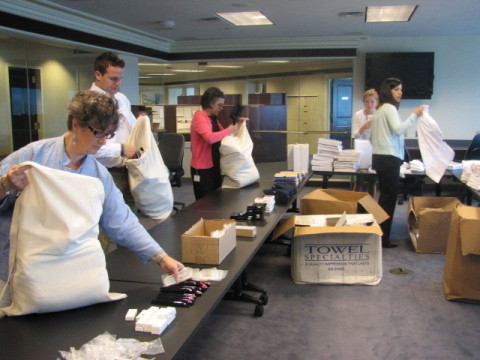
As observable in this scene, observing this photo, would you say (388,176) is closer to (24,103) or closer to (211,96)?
(211,96)

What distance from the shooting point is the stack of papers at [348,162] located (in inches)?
185

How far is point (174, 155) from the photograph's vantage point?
5969 millimetres

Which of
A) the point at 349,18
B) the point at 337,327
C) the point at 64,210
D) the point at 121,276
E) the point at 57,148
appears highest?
the point at 349,18

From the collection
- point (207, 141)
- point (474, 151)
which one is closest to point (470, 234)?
point (207, 141)

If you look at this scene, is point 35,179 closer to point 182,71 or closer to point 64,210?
point 64,210

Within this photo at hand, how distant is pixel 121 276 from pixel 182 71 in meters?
6.87

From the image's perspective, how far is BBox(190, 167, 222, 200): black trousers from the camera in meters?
3.96

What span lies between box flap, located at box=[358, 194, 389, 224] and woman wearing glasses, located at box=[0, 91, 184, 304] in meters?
2.26

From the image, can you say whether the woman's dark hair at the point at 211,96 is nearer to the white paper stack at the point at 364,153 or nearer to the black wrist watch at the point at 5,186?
the white paper stack at the point at 364,153

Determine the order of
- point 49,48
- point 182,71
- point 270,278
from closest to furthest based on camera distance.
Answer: point 270,278 < point 49,48 < point 182,71

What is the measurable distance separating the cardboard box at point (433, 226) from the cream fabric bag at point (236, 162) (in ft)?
5.21

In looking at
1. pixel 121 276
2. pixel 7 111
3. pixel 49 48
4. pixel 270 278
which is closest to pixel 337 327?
pixel 270 278

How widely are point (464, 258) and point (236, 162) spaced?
1821 millimetres

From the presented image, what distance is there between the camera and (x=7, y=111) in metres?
5.03
